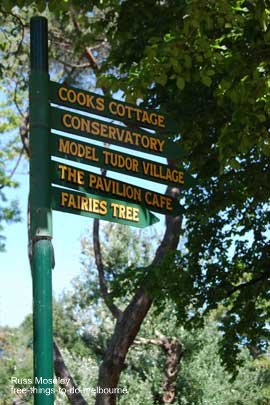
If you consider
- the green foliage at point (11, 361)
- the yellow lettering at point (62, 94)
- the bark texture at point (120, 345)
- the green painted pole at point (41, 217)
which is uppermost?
the green foliage at point (11, 361)

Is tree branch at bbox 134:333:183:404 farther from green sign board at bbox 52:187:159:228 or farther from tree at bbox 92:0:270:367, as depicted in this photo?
green sign board at bbox 52:187:159:228

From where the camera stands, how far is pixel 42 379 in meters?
3.97

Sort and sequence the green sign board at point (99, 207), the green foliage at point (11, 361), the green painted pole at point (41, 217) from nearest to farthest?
the green painted pole at point (41, 217)
the green sign board at point (99, 207)
the green foliage at point (11, 361)

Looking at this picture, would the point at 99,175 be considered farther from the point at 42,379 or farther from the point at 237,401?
the point at 237,401

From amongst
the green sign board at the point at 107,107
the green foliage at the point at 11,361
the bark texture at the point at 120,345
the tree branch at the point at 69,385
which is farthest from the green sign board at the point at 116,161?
the green foliage at the point at 11,361

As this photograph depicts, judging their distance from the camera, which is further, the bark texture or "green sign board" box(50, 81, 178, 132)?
the bark texture

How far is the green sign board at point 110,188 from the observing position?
174 inches

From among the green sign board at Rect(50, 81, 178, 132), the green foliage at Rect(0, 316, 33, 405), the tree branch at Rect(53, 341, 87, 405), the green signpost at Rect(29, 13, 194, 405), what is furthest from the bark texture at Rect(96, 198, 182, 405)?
the green foliage at Rect(0, 316, 33, 405)

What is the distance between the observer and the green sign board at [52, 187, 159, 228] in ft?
14.3

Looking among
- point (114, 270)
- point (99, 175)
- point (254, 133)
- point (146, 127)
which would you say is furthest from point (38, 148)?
point (114, 270)

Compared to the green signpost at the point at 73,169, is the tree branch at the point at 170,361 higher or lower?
higher

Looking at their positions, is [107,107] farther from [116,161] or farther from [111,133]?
[116,161]

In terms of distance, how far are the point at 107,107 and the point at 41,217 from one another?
2.90 ft

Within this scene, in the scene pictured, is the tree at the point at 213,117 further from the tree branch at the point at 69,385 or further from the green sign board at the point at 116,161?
the tree branch at the point at 69,385
